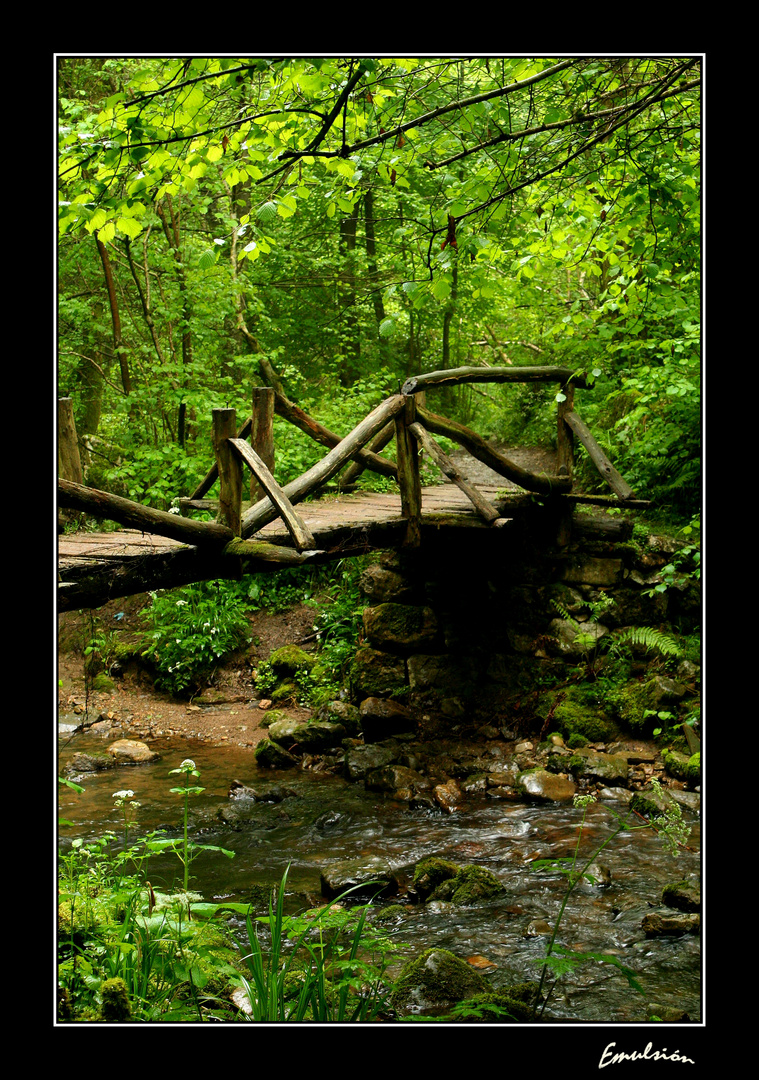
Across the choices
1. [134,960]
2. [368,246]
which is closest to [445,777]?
[134,960]

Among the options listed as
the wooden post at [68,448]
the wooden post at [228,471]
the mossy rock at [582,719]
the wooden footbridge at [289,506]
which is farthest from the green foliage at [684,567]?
the wooden post at [68,448]

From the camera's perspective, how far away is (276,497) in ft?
16.3

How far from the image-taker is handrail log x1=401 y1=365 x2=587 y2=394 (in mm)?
6586

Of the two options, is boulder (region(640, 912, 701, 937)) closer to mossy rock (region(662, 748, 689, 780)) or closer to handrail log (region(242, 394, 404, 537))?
mossy rock (region(662, 748, 689, 780))

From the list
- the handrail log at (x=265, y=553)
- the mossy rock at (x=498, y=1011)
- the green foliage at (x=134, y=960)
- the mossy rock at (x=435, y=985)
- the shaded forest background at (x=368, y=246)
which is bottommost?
the mossy rock at (x=435, y=985)

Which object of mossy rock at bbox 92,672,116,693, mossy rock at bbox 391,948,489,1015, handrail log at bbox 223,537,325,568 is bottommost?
mossy rock at bbox 92,672,116,693

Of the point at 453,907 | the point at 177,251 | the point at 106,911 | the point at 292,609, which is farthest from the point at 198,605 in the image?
the point at 106,911

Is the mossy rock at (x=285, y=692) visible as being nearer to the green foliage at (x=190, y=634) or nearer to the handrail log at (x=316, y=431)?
the green foliage at (x=190, y=634)

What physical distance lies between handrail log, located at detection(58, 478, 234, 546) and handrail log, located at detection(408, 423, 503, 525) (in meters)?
2.17

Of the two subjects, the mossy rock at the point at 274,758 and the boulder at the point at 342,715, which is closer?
the mossy rock at the point at 274,758

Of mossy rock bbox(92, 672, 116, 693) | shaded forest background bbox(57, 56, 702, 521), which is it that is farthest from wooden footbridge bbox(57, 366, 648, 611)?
mossy rock bbox(92, 672, 116, 693)

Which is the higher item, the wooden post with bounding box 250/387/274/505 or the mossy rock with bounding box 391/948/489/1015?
the wooden post with bounding box 250/387/274/505

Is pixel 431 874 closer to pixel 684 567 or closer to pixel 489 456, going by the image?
pixel 489 456

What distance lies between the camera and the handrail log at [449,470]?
6508 millimetres
